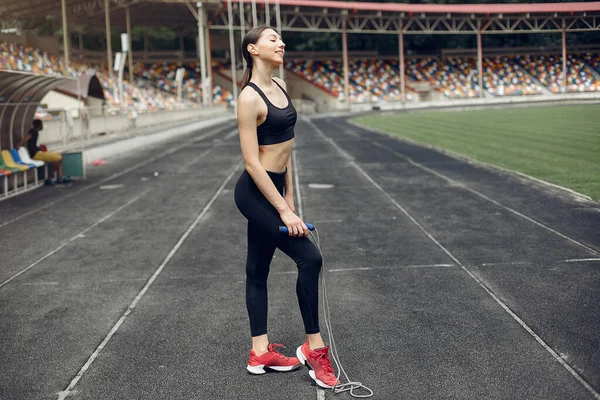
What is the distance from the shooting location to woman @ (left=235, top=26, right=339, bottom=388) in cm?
460

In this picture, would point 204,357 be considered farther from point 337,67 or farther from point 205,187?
point 337,67

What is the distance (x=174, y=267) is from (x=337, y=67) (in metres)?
78.7

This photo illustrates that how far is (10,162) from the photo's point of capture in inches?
689

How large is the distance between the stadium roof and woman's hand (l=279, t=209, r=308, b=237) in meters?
49.7

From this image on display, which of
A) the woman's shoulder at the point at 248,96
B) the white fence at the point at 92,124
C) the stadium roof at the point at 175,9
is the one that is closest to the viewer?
the woman's shoulder at the point at 248,96

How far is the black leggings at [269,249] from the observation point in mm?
4684

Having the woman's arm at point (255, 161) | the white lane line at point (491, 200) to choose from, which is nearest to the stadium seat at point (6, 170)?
the white lane line at point (491, 200)

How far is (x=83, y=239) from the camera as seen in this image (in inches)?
419

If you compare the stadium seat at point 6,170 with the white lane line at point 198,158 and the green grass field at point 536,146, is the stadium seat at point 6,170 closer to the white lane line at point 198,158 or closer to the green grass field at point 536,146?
the white lane line at point 198,158

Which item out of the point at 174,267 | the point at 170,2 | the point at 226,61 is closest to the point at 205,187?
the point at 174,267

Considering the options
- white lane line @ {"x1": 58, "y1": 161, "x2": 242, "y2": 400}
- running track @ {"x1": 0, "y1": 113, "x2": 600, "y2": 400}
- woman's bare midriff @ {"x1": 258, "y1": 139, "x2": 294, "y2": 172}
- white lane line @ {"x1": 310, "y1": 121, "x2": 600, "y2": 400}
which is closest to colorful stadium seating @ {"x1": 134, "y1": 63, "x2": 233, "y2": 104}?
running track @ {"x1": 0, "y1": 113, "x2": 600, "y2": 400}

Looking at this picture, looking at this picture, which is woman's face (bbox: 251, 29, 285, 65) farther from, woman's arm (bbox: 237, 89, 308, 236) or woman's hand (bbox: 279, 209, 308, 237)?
woman's hand (bbox: 279, 209, 308, 237)

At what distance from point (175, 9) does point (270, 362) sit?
65.3m

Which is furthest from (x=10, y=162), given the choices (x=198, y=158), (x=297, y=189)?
(x=198, y=158)
